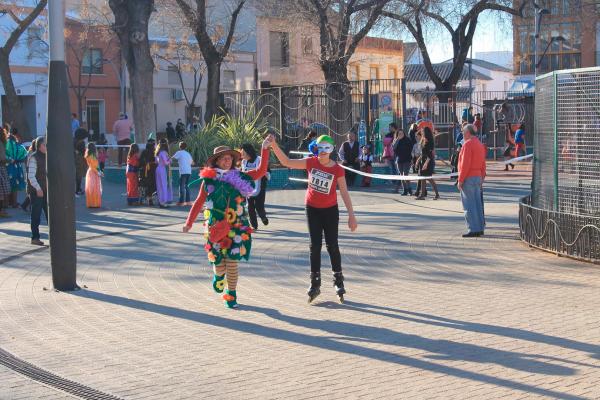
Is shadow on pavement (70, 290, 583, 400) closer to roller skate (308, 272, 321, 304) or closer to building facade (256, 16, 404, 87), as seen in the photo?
roller skate (308, 272, 321, 304)

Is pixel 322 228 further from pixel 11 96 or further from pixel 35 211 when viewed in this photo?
pixel 11 96

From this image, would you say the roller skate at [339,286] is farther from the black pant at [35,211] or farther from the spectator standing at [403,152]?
the spectator standing at [403,152]

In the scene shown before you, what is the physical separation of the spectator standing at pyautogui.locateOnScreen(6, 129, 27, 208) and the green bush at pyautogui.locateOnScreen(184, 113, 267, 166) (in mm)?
6147

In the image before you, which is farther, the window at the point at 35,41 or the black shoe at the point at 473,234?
the window at the point at 35,41

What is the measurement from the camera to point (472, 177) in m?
13.7

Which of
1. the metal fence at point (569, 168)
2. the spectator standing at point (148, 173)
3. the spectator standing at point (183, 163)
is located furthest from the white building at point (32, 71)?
the metal fence at point (569, 168)

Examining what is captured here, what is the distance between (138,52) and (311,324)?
662 inches

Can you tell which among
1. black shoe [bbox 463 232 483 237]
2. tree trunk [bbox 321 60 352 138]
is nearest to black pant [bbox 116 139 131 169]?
tree trunk [bbox 321 60 352 138]

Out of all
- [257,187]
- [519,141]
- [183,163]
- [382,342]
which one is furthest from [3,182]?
[519,141]

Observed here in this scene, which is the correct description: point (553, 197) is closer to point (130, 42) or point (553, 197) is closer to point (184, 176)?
point (184, 176)

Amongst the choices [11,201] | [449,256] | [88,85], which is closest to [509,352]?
[449,256]

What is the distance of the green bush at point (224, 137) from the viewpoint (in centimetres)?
2580

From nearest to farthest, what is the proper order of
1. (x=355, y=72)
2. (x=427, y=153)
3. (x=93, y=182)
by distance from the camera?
(x=427, y=153) → (x=93, y=182) → (x=355, y=72)

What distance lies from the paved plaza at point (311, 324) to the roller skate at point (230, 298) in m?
0.12
